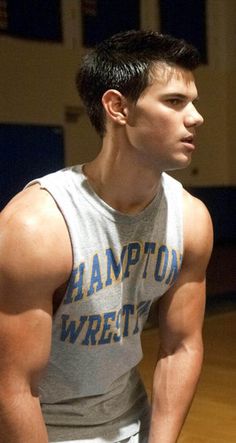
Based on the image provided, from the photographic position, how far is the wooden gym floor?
2.40 meters

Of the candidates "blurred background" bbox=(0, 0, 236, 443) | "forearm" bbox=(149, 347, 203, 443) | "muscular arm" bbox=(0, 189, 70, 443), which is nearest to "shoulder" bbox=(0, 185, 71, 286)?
"muscular arm" bbox=(0, 189, 70, 443)

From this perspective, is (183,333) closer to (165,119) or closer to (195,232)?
(195,232)

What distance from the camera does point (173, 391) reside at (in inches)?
52.1

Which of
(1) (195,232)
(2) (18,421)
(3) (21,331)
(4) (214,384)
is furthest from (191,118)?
(4) (214,384)

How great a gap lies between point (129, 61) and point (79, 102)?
358 cm

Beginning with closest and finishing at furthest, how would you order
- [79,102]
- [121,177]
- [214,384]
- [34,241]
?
[34,241] → [121,177] → [214,384] → [79,102]

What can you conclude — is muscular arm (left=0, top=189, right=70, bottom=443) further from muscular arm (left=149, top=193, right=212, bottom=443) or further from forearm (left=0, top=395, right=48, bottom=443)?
muscular arm (left=149, top=193, right=212, bottom=443)

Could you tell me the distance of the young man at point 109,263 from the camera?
109 cm

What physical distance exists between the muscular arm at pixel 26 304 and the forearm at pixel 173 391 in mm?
272

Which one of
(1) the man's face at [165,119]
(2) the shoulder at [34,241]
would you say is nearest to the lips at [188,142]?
(1) the man's face at [165,119]

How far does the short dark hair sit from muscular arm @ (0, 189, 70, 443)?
0.78ft

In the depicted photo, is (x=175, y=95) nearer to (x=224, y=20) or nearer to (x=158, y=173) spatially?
(x=158, y=173)

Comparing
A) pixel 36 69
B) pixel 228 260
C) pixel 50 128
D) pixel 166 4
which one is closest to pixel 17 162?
pixel 50 128

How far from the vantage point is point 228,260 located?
4.80m
